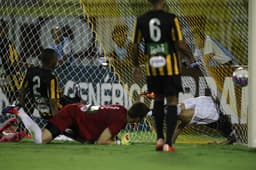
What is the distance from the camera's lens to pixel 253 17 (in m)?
7.05

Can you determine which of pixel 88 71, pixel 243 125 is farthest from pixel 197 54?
pixel 88 71

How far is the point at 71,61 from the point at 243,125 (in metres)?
2.81

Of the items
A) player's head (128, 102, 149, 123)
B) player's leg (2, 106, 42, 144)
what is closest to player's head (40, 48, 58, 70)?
player's leg (2, 106, 42, 144)

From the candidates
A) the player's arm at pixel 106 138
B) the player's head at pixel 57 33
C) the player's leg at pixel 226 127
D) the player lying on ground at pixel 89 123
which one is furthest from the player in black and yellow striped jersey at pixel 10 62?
the player's leg at pixel 226 127

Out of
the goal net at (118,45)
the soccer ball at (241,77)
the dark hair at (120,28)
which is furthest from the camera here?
the dark hair at (120,28)

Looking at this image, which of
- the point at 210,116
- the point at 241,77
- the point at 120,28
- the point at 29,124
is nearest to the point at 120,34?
the point at 120,28

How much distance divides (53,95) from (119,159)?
311 cm

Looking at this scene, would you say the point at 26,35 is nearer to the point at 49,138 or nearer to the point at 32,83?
the point at 32,83

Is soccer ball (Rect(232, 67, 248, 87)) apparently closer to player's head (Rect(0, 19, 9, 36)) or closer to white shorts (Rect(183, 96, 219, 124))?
white shorts (Rect(183, 96, 219, 124))

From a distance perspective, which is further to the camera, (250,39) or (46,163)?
(250,39)

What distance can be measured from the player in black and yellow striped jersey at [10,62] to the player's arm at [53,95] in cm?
193

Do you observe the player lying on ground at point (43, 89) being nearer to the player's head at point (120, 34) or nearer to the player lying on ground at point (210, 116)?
→ the player's head at point (120, 34)

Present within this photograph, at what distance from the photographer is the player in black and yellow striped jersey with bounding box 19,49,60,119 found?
29.9ft

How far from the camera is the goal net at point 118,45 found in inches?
417
